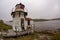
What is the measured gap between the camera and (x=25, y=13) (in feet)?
88.9

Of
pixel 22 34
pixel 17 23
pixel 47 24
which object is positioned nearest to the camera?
pixel 22 34

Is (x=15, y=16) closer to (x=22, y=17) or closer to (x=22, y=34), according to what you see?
(x=22, y=17)

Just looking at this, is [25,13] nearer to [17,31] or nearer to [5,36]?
[17,31]

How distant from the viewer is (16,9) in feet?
87.2

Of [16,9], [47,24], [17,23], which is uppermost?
Result: [16,9]

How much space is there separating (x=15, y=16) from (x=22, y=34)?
3.65m

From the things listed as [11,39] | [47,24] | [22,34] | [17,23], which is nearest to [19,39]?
[11,39]

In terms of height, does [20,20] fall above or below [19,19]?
below

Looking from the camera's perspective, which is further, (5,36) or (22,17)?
(22,17)

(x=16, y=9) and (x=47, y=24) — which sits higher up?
(x=16, y=9)

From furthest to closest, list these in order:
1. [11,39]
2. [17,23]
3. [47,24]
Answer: [47,24]
[17,23]
[11,39]

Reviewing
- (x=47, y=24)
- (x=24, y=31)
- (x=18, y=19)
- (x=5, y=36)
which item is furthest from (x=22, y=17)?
(x=47, y=24)

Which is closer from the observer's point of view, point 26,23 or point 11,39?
point 11,39

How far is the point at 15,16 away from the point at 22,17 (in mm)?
1074
